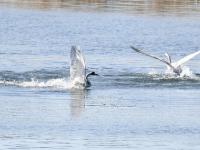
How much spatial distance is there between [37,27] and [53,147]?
94.1 ft

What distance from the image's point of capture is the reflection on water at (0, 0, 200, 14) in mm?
58094

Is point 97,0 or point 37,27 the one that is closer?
point 37,27

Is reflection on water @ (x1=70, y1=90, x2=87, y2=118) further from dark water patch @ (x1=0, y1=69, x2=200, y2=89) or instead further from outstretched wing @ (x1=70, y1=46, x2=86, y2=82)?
dark water patch @ (x1=0, y1=69, x2=200, y2=89)

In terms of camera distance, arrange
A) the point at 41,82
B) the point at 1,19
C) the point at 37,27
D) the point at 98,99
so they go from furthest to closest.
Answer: the point at 1,19 → the point at 37,27 → the point at 41,82 → the point at 98,99

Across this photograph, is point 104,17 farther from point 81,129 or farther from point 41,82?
point 81,129

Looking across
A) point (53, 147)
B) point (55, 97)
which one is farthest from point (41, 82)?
point (53, 147)

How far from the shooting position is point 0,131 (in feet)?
67.5

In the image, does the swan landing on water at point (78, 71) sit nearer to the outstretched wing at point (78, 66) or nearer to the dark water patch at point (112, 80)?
the outstretched wing at point (78, 66)

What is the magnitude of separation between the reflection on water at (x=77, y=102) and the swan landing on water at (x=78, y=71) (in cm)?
65

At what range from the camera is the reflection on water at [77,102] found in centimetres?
2313

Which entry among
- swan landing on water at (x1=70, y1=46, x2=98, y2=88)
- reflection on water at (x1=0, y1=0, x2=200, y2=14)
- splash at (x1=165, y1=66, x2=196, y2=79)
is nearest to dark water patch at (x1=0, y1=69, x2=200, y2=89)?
splash at (x1=165, y1=66, x2=196, y2=79)

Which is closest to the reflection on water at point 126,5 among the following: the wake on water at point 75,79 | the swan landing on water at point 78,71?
the wake on water at point 75,79

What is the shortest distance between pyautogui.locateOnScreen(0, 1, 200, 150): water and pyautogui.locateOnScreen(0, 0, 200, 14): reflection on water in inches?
204

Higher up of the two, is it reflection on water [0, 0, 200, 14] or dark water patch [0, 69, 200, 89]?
reflection on water [0, 0, 200, 14]
